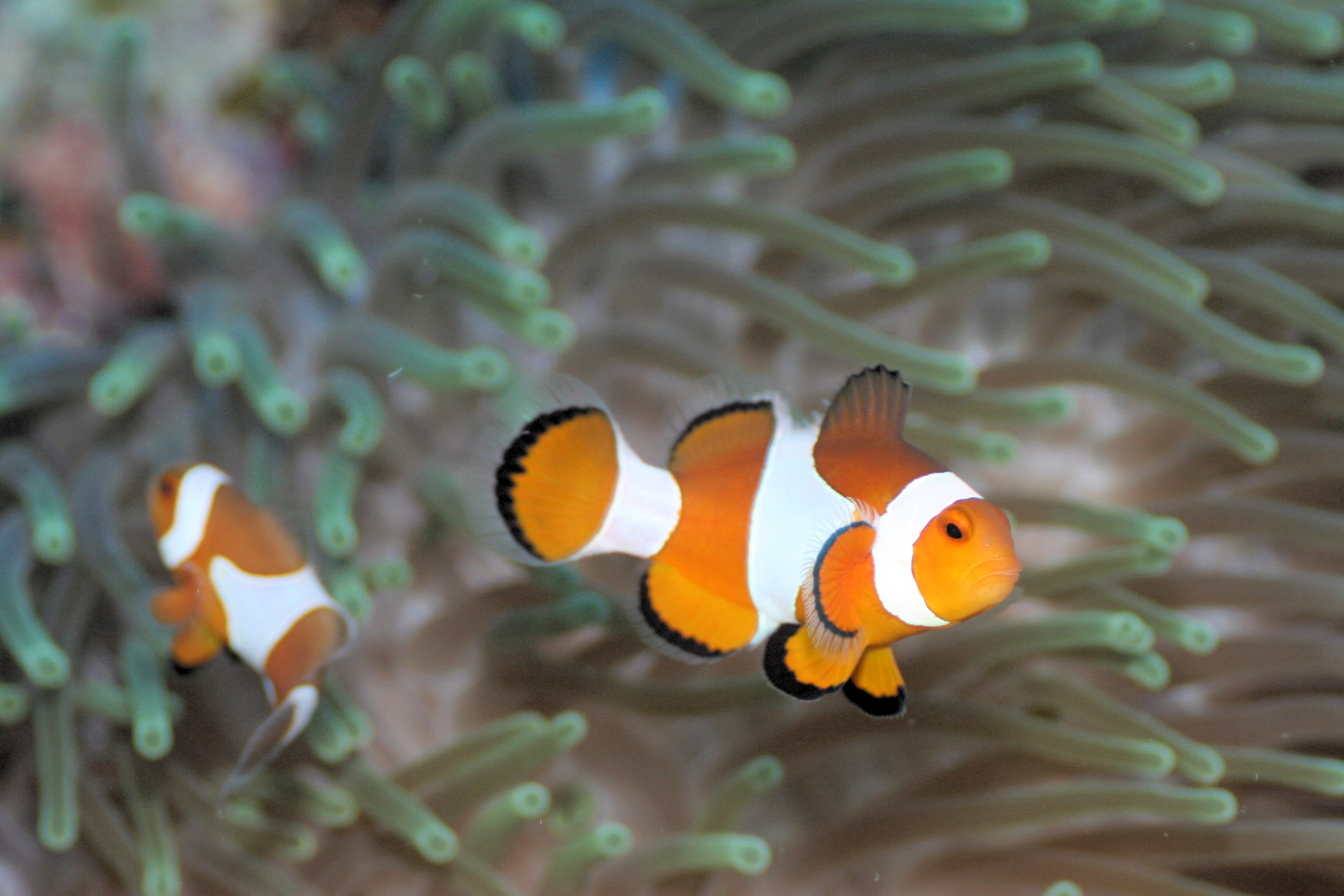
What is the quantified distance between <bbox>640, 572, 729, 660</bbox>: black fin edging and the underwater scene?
1.15 feet

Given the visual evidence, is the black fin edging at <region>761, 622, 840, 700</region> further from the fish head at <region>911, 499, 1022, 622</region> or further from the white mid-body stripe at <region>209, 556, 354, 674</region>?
the white mid-body stripe at <region>209, 556, 354, 674</region>

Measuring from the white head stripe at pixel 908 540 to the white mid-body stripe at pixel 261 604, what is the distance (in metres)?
0.51

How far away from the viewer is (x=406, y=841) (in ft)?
3.91

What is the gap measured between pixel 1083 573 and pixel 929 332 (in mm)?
413

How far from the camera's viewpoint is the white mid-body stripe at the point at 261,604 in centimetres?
97

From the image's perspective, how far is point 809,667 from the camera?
703mm

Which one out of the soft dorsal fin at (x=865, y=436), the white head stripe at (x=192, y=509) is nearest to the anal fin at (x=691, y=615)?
the soft dorsal fin at (x=865, y=436)

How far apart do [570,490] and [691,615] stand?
0.12m

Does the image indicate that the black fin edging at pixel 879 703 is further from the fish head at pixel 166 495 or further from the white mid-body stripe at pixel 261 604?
the fish head at pixel 166 495

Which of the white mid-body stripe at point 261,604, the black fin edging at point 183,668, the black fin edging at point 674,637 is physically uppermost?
the black fin edging at point 674,637

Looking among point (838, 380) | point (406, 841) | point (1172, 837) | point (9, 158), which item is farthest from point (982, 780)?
point (9, 158)

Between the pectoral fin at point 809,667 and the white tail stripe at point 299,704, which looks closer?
the pectoral fin at point 809,667

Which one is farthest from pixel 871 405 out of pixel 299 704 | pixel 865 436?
pixel 299 704

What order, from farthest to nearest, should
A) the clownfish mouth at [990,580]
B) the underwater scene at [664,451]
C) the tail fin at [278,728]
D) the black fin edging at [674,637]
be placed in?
the underwater scene at [664,451], the tail fin at [278,728], the black fin edging at [674,637], the clownfish mouth at [990,580]
